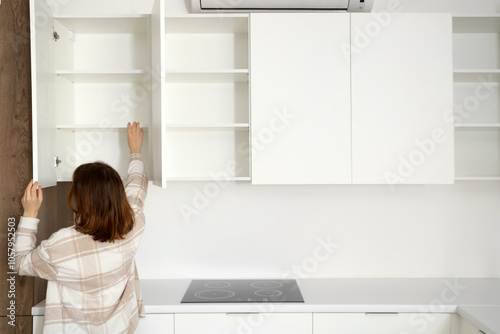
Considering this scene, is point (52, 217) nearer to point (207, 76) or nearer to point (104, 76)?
point (104, 76)

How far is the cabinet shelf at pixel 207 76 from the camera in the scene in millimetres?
2223

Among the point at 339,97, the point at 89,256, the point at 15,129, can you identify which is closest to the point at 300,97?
the point at 339,97

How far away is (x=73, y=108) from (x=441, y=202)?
6.50 feet

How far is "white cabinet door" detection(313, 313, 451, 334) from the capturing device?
206cm

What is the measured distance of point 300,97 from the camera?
7.23 feet

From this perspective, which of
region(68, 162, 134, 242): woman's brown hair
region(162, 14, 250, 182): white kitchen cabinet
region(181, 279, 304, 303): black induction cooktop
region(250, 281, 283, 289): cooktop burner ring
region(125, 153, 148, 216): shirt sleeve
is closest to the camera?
region(68, 162, 134, 242): woman's brown hair

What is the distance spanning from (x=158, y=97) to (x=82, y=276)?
2.50 ft

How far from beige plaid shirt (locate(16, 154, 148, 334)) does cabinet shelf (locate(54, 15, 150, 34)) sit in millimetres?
958

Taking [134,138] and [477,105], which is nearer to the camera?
[134,138]

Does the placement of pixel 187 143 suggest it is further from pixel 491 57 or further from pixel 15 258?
pixel 491 57

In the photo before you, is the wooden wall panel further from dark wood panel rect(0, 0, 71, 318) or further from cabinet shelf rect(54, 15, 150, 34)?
cabinet shelf rect(54, 15, 150, 34)

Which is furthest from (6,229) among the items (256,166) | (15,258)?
(256,166)

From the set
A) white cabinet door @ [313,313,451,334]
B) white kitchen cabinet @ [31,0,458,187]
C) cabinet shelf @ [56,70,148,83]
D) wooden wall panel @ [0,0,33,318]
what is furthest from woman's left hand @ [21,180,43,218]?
white cabinet door @ [313,313,451,334]

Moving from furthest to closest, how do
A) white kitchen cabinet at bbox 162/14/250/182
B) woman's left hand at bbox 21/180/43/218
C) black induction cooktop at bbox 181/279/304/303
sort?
white kitchen cabinet at bbox 162/14/250/182
black induction cooktop at bbox 181/279/304/303
woman's left hand at bbox 21/180/43/218
